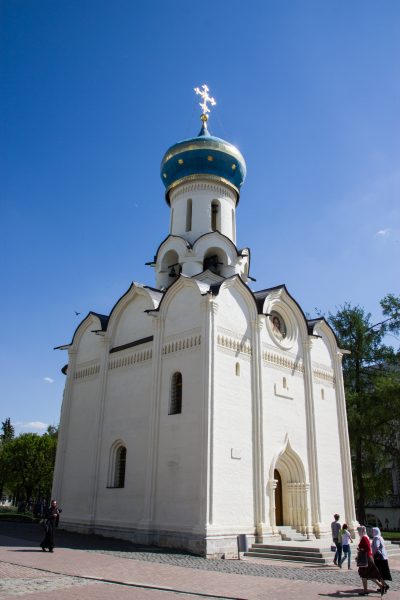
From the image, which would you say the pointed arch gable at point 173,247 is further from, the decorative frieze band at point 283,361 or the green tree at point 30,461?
the green tree at point 30,461

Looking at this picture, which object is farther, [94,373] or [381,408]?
[381,408]

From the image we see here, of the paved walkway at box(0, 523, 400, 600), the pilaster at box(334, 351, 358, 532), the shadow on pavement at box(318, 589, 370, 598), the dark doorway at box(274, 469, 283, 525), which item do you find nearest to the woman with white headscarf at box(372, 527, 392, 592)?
the paved walkway at box(0, 523, 400, 600)

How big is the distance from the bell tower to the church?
0.05 metres

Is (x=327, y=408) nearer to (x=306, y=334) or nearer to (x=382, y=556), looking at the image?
(x=306, y=334)

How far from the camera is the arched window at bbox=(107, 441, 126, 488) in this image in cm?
1491

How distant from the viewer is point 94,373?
17.4 meters

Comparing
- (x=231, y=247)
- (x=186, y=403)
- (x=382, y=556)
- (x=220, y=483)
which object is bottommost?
(x=382, y=556)

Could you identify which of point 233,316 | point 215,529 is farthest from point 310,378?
point 215,529

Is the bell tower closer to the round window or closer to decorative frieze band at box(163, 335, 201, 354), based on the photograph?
the round window

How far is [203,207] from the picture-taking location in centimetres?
1878

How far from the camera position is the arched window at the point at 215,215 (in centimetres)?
1905

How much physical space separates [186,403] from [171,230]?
8473mm

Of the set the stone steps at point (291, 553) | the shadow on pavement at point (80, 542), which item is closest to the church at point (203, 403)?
the shadow on pavement at point (80, 542)

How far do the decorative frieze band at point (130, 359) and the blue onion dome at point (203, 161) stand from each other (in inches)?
293
